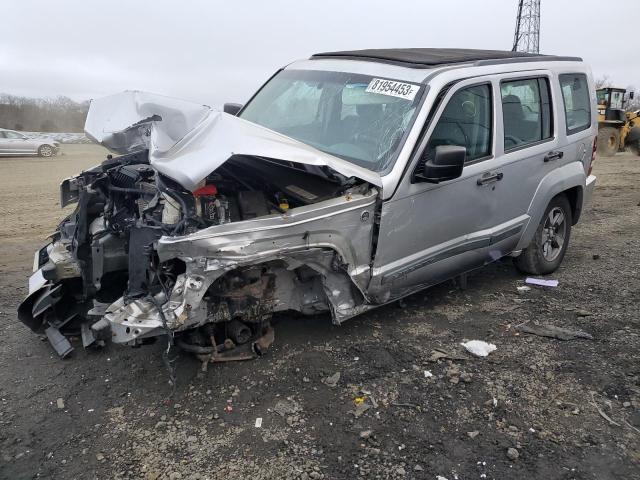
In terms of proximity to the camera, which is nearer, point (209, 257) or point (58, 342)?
point (209, 257)

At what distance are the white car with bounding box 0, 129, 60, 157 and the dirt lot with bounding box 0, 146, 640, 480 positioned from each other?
1710 centimetres

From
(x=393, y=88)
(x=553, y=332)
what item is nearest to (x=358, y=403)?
(x=553, y=332)

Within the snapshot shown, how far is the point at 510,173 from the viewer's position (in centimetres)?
430

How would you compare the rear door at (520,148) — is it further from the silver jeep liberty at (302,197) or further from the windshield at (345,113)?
the windshield at (345,113)

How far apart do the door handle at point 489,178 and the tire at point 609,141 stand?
16.5 m

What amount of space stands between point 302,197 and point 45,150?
19.7m

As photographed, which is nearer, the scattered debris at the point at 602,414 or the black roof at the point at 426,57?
the scattered debris at the point at 602,414

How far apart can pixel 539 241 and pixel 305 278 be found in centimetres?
272

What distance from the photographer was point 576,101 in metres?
5.10

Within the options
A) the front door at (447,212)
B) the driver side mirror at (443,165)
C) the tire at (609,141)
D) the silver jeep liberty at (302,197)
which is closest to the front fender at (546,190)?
the silver jeep liberty at (302,197)

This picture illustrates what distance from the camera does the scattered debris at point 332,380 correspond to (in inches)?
132

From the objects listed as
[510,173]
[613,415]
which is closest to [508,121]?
[510,173]

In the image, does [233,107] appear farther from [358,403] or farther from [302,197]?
[358,403]

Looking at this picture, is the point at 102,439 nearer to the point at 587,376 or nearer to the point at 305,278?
the point at 305,278
